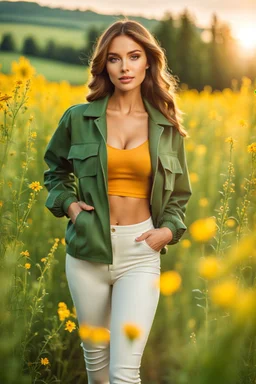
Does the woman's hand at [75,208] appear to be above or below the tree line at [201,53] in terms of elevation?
below

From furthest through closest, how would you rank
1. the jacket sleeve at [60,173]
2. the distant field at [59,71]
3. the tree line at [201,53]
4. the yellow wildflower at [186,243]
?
1. the tree line at [201,53]
2. the distant field at [59,71]
3. the yellow wildflower at [186,243]
4. the jacket sleeve at [60,173]

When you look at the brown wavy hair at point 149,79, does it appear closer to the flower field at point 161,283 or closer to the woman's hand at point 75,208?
the flower field at point 161,283

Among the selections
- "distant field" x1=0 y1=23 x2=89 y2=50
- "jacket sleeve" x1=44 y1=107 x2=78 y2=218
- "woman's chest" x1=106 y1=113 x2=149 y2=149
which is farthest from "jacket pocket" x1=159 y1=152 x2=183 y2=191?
"distant field" x1=0 y1=23 x2=89 y2=50

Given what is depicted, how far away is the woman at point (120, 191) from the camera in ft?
8.47

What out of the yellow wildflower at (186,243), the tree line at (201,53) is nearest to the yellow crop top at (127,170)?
the yellow wildflower at (186,243)

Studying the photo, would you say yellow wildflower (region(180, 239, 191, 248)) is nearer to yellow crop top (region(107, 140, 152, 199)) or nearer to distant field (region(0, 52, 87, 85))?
yellow crop top (region(107, 140, 152, 199))

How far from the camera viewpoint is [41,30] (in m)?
10.0

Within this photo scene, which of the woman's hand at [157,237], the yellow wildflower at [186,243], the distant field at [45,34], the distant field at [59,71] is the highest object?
the distant field at [45,34]

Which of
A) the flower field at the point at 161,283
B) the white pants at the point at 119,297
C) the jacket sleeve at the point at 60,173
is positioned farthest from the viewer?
the jacket sleeve at the point at 60,173

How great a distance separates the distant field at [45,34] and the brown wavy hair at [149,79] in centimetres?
358

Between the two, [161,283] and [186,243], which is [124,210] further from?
[186,243]

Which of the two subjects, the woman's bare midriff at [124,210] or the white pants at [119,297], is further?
the woman's bare midriff at [124,210]

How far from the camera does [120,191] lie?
2648 millimetres

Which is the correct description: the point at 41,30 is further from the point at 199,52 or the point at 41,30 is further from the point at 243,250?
the point at 199,52
